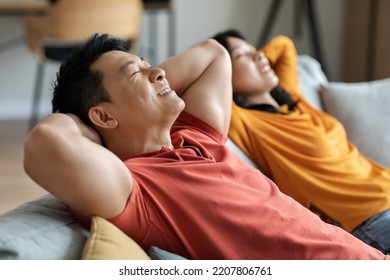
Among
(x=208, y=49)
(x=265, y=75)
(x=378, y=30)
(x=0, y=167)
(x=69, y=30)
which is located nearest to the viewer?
(x=208, y=49)

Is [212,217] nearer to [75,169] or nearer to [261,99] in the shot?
[75,169]

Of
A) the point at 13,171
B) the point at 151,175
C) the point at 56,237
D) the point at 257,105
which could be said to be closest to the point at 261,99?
the point at 257,105

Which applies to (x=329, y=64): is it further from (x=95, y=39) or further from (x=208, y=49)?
(x=95, y=39)

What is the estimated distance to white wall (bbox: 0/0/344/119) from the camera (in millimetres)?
5523

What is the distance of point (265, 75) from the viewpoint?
2189mm

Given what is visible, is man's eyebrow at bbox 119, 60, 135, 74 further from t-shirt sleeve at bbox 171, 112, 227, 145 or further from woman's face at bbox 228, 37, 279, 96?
woman's face at bbox 228, 37, 279, 96

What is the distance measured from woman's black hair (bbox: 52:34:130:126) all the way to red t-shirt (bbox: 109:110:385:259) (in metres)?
0.15

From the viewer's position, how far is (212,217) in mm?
1284

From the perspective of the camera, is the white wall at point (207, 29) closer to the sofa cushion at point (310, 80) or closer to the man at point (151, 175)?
the sofa cushion at point (310, 80)

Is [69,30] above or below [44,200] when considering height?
below

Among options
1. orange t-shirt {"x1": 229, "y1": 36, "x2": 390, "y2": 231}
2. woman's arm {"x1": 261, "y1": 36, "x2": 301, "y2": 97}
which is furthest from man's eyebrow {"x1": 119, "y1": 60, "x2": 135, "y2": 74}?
woman's arm {"x1": 261, "y1": 36, "x2": 301, "y2": 97}

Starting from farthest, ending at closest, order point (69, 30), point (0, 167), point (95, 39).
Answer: point (69, 30) → point (0, 167) → point (95, 39)

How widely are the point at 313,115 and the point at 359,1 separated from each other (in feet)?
10.5
